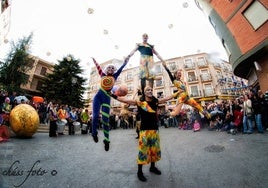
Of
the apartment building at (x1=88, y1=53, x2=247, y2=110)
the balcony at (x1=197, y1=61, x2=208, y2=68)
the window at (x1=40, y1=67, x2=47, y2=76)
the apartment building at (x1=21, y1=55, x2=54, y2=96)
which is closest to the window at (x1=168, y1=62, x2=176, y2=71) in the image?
the apartment building at (x1=88, y1=53, x2=247, y2=110)

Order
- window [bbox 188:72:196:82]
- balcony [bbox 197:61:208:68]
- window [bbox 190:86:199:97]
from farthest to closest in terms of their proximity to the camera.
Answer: balcony [bbox 197:61:208:68]
window [bbox 188:72:196:82]
window [bbox 190:86:199:97]

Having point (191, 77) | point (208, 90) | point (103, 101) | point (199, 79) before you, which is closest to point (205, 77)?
point (199, 79)

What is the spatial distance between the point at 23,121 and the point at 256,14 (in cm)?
1599

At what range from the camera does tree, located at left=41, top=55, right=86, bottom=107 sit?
82.8 ft

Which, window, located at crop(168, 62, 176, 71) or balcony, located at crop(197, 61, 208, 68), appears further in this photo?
window, located at crop(168, 62, 176, 71)

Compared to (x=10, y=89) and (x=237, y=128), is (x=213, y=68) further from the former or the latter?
(x=10, y=89)

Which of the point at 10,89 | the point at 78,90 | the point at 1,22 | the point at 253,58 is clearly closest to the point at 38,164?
the point at 1,22

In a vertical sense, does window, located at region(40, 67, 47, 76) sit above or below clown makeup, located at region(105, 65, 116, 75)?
above

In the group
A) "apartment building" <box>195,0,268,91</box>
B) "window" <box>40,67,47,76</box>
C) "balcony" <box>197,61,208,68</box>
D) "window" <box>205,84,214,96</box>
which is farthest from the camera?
"balcony" <box>197,61,208,68</box>

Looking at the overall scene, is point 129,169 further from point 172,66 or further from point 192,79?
point 172,66

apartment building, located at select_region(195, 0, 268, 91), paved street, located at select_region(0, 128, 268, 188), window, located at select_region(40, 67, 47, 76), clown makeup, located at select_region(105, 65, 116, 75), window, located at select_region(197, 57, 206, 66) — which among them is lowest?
paved street, located at select_region(0, 128, 268, 188)

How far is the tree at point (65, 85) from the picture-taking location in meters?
25.2

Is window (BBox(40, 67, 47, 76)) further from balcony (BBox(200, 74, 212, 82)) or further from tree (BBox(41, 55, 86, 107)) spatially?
balcony (BBox(200, 74, 212, 82))

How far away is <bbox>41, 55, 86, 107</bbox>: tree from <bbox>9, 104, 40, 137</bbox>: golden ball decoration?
16.8 metres
